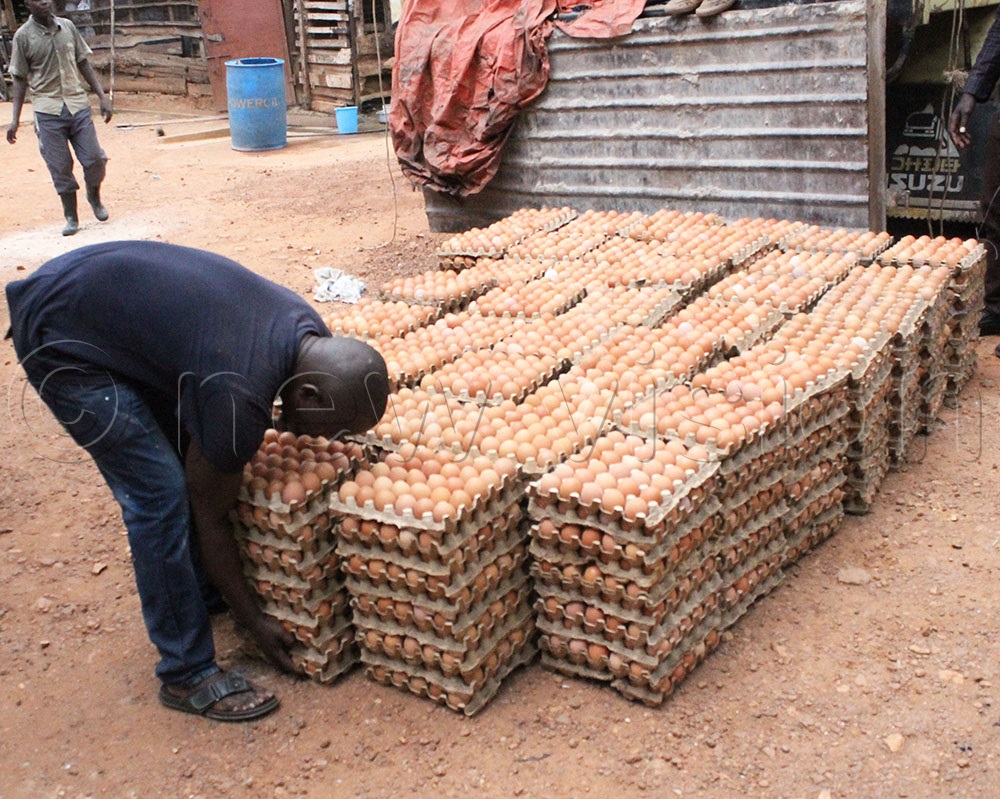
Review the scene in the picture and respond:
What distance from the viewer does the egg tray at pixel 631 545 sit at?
3377mm

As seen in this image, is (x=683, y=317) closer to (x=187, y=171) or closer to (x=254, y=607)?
(x=254, y=607)

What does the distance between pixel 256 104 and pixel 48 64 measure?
4.99m

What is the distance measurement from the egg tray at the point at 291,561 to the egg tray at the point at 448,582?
0.32ft

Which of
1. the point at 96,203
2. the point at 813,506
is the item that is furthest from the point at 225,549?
the point at 96,203

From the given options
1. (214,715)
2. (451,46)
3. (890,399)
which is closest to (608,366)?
(890,399)

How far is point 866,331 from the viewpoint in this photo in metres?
4.79

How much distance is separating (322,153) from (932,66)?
30.7 ft

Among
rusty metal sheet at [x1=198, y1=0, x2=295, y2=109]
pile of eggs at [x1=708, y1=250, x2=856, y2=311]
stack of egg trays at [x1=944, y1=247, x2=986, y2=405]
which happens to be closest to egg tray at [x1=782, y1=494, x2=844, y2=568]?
pile of eggs at [x1=708, y1=250, x2=856, y2=311]

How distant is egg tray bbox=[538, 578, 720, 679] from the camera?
3.50 meters

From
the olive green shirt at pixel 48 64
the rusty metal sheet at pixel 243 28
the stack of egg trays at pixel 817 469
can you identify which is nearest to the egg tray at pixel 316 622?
the stack of egg trays at pixel 817 469

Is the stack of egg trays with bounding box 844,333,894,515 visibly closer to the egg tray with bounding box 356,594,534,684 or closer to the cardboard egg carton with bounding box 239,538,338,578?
the egg tray with bounding box 356,594,534,684

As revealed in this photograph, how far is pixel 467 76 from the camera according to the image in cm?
830

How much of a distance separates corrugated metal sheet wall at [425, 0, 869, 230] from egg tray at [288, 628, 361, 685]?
16.8 feet

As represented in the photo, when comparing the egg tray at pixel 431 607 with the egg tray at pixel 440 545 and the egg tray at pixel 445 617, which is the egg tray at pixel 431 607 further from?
the egg tray at pixel 440 545
